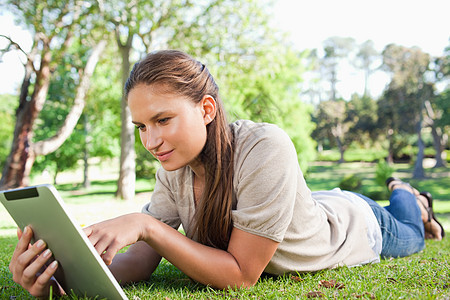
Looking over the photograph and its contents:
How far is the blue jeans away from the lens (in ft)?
10.2

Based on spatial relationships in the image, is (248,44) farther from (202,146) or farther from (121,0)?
(202,146)

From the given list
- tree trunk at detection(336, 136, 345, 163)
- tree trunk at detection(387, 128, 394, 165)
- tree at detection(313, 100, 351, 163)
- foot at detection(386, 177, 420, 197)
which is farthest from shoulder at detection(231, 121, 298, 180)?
tree at detection(313, 100, 351, 163)

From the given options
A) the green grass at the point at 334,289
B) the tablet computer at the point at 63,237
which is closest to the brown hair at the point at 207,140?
the green grass at the point at 334,289

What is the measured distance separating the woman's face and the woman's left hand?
391 millimetres

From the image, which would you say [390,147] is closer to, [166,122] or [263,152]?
[263,152]

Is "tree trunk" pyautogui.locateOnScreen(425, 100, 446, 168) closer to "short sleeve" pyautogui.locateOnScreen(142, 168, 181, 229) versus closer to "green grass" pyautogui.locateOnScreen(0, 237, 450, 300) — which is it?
"green grass" pyautogui.locateOnScreen(0, 237, 450, 300)

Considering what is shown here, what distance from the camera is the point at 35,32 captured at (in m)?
12.7

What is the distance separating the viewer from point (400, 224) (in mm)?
3348

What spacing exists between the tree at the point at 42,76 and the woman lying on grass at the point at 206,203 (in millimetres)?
11373

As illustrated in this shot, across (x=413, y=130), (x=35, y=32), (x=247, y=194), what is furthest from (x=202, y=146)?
(x=413, y=130)

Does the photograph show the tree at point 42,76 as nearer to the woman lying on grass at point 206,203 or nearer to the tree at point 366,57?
the woman lying on grass at point 206,203

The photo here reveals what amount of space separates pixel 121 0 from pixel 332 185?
19391 millimetres

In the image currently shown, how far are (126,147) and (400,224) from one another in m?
11.8

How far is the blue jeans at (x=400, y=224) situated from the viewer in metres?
3.12
